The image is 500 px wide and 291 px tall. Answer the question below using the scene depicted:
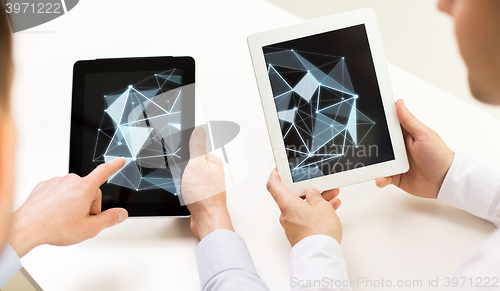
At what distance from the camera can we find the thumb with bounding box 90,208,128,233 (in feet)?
2.45

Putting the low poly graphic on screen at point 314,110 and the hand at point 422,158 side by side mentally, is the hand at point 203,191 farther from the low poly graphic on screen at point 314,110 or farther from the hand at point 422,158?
the hand at point 422,158

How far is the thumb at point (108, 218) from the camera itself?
0.75m

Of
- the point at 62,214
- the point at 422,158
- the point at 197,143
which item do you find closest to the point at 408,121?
the point at 422,158

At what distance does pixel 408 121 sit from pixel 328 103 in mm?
196

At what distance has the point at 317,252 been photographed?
0.70m

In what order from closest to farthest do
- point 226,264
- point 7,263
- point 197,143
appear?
point 7,263, point 226,264, point 197,143

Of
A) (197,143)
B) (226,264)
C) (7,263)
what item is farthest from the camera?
(197,143)

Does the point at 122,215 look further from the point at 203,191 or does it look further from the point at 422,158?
the point at 422,158

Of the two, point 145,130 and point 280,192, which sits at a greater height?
point 145,130

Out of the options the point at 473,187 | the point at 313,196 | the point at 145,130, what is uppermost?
the point at 145,130

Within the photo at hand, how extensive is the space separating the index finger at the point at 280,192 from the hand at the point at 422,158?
0.77 feet

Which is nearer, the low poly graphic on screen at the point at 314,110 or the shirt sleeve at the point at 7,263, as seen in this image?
the shirt sleeve at the point at 7,263

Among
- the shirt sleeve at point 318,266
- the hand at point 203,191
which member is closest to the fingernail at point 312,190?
the shirt sleeve at point 318,266

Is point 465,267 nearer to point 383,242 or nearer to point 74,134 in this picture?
point 383,242
